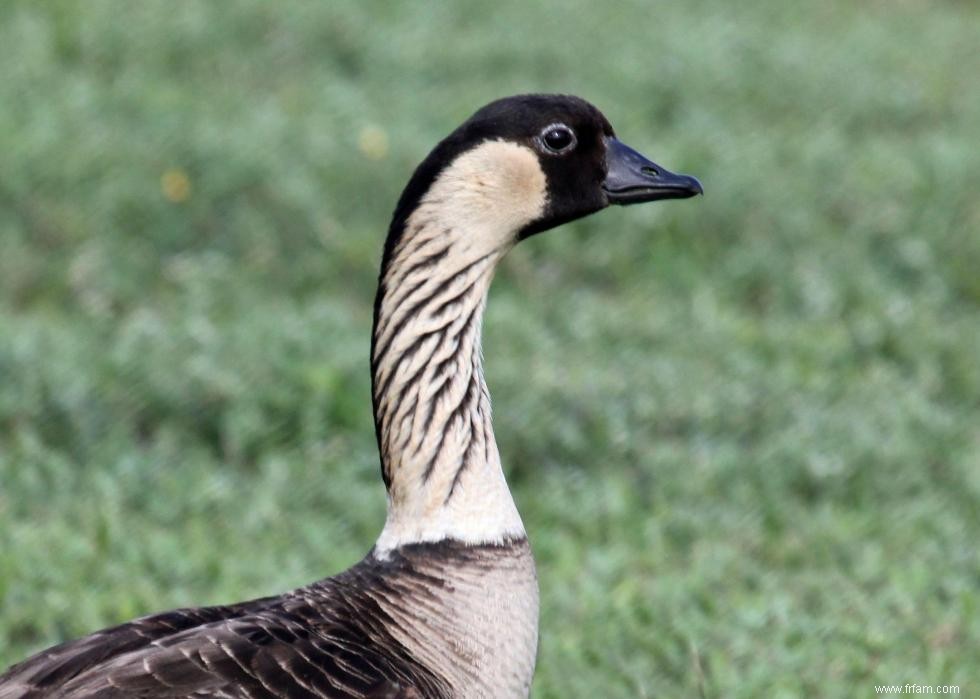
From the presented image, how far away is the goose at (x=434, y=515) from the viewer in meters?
3.65

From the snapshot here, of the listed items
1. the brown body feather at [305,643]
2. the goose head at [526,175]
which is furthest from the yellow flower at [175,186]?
the brown body feather at [305,643]

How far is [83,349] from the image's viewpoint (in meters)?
7.35

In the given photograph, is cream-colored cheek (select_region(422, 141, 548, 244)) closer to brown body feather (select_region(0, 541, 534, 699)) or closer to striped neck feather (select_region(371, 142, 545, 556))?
striped neck feather (select_region(371, 142, 545, 556))

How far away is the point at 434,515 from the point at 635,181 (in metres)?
1.04

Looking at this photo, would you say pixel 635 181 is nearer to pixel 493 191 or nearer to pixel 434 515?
pixel 493 191

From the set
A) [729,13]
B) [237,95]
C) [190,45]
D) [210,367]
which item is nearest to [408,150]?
[237,95]

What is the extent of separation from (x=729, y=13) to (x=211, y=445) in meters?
8.52

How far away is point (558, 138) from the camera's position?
173 inches

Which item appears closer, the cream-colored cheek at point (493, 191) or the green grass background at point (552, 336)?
the cream-colored cheek at point (493, 191)

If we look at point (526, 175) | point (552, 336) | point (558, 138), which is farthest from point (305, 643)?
point (552, 336)

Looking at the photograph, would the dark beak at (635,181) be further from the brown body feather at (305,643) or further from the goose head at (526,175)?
the brown body feather at (305,643)

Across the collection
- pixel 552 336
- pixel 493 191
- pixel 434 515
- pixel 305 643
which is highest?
pixel 493 191

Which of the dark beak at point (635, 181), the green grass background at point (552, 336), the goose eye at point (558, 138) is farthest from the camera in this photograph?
the green grass background at point (552, 336)

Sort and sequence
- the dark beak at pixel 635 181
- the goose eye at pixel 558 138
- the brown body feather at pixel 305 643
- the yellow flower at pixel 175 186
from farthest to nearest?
the yellow flower at pixel 175 186 < the dark beak at pixel 635 181 < the goose eye at pixel 558 138 < the brown body feather at pixel 305 643
